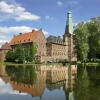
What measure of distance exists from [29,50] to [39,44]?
53.4 feet

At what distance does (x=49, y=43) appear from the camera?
12444cm

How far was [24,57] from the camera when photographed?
96.5 metres

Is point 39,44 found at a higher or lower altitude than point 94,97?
higher

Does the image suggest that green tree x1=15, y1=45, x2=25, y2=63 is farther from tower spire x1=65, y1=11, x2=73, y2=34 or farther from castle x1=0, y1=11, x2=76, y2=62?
tower spire x1=65, y1=11, x2=73, y2=34

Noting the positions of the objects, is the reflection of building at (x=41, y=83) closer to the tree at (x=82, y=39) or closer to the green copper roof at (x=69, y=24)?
the tree at (x=82, y=39)

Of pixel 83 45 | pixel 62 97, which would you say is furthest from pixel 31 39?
pixel 62 97

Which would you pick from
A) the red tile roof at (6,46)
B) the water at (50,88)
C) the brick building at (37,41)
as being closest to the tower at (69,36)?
the brick building at (37,41)

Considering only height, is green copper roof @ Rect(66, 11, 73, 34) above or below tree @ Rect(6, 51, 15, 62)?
above

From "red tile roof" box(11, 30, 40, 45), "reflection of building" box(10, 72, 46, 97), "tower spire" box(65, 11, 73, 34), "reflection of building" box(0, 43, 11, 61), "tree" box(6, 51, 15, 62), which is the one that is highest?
"tower spire" box(65, 11, 73, 34)

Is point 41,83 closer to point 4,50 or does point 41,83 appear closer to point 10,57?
point 10,57

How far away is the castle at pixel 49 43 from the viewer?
379 feet

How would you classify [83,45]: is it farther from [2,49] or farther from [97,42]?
[2,49]

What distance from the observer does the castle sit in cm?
11547

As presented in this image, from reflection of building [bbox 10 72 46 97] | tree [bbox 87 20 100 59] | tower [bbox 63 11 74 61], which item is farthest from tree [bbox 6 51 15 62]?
reflection of building [bbox 10 72 46 97]
